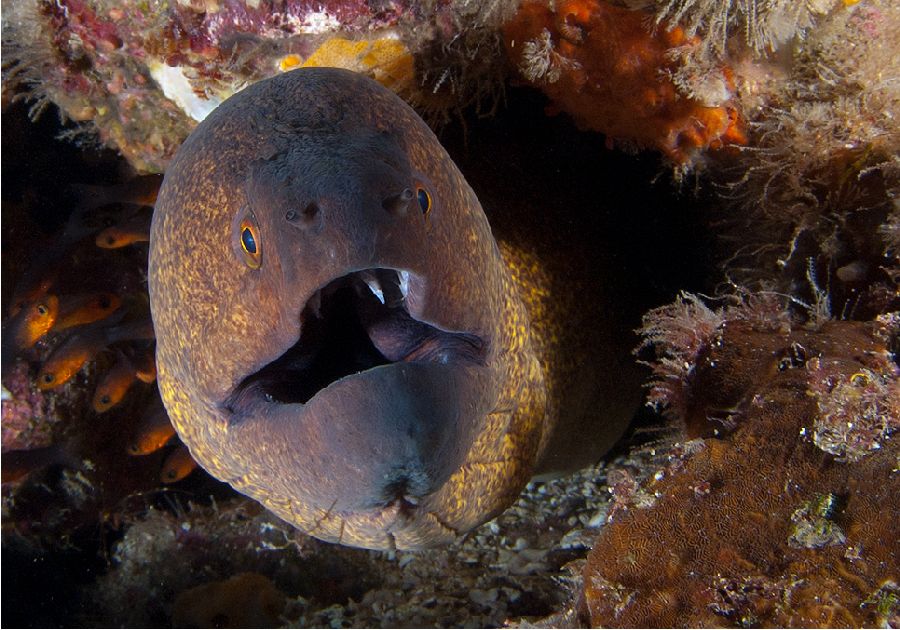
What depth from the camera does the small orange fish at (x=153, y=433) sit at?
4.90 m

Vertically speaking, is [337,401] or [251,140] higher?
[251,140]

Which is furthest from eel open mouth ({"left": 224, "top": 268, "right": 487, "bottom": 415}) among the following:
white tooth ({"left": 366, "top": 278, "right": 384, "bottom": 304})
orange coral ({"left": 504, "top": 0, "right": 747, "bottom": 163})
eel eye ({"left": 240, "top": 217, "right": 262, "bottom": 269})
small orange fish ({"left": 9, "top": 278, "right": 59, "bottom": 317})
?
small orange fish ({"left": 9, "top": 278, "right": 59, "bottom": 317})

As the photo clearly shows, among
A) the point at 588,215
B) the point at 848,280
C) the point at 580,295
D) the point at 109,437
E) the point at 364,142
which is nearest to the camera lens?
the point at 364,142

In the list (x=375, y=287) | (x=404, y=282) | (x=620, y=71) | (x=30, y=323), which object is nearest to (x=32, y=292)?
(x=30, y=323)

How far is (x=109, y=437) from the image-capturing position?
17.4ft

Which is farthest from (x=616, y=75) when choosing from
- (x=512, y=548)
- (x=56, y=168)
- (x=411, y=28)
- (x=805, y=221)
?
(x=56, y=168)

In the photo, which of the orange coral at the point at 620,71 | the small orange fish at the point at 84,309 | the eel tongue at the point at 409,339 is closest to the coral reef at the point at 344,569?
the eel tongue at the point at 409,339

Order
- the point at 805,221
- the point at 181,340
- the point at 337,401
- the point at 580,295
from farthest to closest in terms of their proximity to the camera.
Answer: the point at 580,295 < the point at 805,221 < the point at 181,340 < the point at 337,401

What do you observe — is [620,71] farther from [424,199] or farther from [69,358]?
[69,358]

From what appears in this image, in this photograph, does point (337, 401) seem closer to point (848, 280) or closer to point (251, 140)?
point (251, 140)

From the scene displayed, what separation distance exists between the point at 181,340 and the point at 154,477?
3.87m

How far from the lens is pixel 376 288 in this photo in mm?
2209

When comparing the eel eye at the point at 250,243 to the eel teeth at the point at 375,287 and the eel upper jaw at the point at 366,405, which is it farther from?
the eel teeth at the point at 375,287

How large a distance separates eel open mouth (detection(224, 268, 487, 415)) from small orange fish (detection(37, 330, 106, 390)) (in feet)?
11.0
